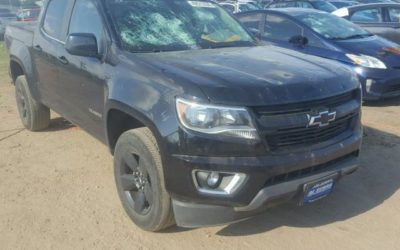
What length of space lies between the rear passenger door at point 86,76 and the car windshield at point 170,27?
0.21m

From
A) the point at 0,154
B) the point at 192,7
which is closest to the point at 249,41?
the point at 192,7

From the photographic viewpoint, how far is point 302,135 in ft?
9.93

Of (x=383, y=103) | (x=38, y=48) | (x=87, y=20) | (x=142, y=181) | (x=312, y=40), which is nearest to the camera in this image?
(x=142, y=181)

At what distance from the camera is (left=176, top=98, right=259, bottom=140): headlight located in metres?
2.85

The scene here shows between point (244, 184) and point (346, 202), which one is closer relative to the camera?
point (244, 184)

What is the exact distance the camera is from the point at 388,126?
607cm

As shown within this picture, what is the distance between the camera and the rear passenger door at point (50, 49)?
4688 mm

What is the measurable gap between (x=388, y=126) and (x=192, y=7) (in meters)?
3.26

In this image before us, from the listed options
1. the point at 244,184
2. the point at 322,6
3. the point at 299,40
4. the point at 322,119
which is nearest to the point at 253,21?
the point at 299,40

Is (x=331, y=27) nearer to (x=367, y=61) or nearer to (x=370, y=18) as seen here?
(x=367, y=61)

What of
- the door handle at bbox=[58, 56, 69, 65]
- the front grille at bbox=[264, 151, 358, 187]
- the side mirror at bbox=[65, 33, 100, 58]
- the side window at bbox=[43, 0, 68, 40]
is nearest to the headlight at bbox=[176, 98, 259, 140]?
the front grille at bbox=[264, 151, 358, 187]

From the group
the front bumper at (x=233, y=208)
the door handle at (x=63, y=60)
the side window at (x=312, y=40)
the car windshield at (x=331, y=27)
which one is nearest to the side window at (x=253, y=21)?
the car windshield at (x=331, y=27)

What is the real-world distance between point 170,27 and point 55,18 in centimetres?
161

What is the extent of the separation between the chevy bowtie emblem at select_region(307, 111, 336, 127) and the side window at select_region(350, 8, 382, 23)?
26.7 feet
